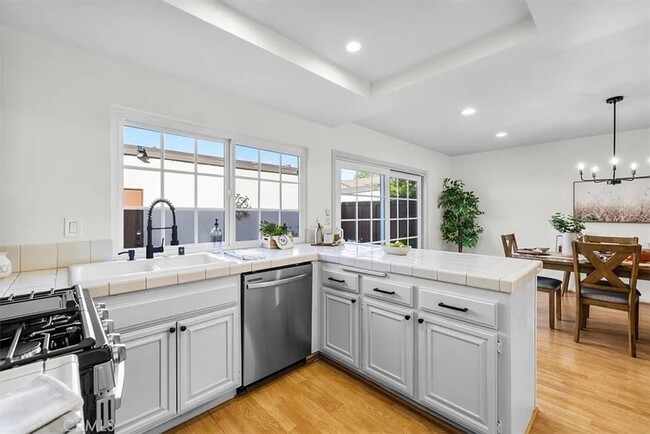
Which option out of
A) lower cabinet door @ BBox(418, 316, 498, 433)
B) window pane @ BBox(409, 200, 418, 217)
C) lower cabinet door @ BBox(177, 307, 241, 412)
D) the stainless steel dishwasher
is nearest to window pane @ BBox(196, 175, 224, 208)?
the stainless steel dishwasher

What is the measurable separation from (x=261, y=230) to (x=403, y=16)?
1.98m

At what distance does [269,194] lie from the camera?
119 inches

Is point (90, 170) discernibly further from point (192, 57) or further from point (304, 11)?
point (304, 11)

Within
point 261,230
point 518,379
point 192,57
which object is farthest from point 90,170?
point 518,379

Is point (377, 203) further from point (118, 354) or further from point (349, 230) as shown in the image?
point (118, 354)

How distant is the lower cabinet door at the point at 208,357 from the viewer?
1.72 m

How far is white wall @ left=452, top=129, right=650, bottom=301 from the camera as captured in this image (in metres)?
4.14

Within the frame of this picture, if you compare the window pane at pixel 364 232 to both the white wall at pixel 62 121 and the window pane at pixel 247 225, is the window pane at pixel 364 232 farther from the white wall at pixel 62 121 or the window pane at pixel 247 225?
the white wall at pixel 62 121

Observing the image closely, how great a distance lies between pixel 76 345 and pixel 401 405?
1878 mm

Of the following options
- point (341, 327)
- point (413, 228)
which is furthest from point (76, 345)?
point (413, 228)

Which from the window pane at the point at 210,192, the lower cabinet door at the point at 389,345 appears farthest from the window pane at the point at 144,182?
the lower cabinet door at the point at 389,345

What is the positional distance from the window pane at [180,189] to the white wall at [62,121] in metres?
0.41

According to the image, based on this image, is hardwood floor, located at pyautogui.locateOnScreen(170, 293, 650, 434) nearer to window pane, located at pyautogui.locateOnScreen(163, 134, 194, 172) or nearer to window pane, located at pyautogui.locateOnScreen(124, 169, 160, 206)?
window pane, located at pyautogui.locateOnScreen(124, 169, 160, 206)

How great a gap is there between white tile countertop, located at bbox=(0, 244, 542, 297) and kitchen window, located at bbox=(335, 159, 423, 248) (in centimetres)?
157
